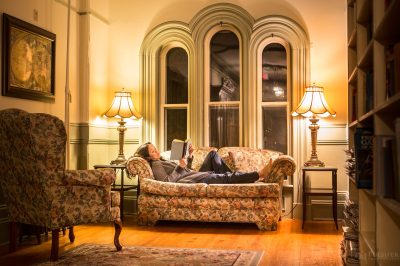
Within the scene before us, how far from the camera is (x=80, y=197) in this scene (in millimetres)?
3740

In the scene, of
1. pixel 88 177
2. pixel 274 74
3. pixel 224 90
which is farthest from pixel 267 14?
pixel 88 177

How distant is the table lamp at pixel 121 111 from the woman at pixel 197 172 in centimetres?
59

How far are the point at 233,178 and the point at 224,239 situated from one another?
777 millimetres

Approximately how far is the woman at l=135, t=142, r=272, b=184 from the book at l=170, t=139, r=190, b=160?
0.06 meters

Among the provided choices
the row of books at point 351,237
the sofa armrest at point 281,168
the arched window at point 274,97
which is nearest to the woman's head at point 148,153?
the sofa armrest at point 281,168

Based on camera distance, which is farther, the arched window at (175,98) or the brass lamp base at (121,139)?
the arched window at (175,98)

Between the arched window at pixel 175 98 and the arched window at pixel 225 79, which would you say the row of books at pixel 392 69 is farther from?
the arched window at pixel 175 98

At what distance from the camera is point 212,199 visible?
5051 millimetres

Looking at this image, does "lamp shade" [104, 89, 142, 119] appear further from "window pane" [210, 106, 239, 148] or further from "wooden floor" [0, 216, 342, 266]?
"wooden floor" [0, 216, 342, 266]

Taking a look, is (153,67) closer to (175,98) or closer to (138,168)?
(175,98)

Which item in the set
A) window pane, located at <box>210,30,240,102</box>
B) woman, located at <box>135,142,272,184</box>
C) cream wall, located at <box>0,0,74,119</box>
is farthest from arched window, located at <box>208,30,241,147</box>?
cream wall, located at <box>0,0,74,119</box>

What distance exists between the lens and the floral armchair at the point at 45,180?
359 cm

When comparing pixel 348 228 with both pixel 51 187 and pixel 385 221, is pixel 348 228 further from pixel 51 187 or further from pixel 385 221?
pixel 51 187

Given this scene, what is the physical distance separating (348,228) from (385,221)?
1317mm
